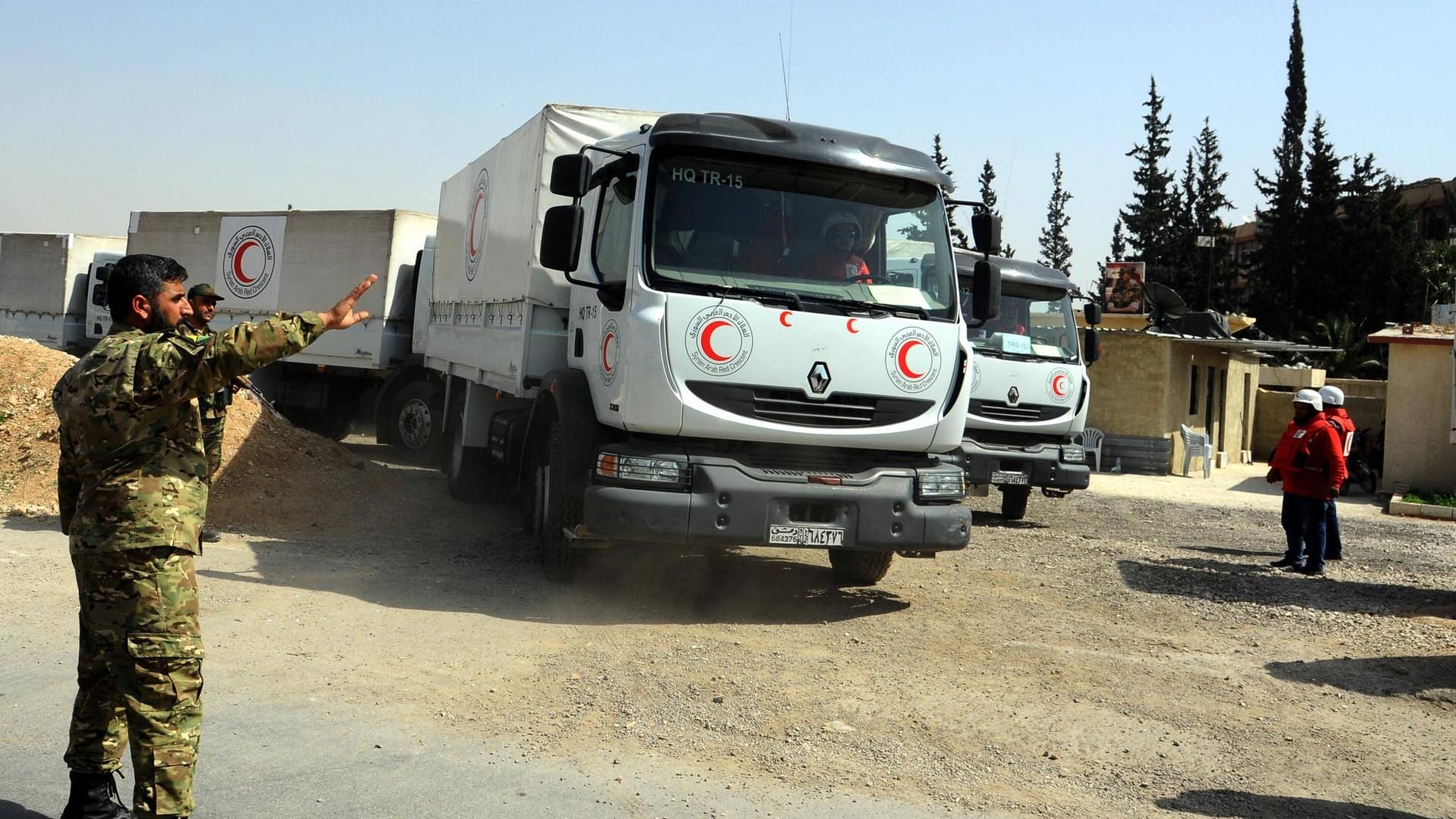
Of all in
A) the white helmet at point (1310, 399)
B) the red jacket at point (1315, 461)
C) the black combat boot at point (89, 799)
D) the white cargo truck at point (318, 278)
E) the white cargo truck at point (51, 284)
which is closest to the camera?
the black combat boot at point (89, 799)

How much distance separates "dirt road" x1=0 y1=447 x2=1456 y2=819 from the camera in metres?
4.98

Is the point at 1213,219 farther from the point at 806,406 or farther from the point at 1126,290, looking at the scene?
the point at 806,406

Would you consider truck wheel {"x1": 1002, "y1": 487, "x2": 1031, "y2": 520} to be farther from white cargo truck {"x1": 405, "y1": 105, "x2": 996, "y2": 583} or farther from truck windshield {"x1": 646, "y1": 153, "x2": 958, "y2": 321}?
truck windshield {"x1": 646, "y1": 153, "x2": 958, "y2": 321}

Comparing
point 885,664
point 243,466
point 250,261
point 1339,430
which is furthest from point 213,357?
point 250,261

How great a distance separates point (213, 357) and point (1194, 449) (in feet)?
75.0

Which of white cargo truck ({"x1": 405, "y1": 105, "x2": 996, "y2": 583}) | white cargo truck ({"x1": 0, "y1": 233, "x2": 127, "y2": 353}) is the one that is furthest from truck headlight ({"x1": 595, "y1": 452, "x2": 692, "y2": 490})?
white cargo truck ({"x1": 0, "y1": 233, "x2": 127, "y2": 353})

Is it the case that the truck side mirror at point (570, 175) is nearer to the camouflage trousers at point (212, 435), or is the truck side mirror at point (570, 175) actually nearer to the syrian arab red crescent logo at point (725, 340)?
the syrian arab red crescent logo at point (725, 340)

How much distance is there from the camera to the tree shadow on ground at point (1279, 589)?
30.6 feet

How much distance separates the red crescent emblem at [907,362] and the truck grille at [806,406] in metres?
0.15

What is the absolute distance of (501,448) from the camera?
1033 centimetres

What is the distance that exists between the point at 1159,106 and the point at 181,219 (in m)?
50.7

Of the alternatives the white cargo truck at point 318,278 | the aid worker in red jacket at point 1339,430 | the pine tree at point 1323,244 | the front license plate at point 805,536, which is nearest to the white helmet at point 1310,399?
the aid worker in red jacket at point 1339,430

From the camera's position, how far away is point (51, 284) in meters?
25.4

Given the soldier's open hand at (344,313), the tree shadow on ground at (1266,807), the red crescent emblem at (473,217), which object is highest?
the red crescent emblem at (473,217)
